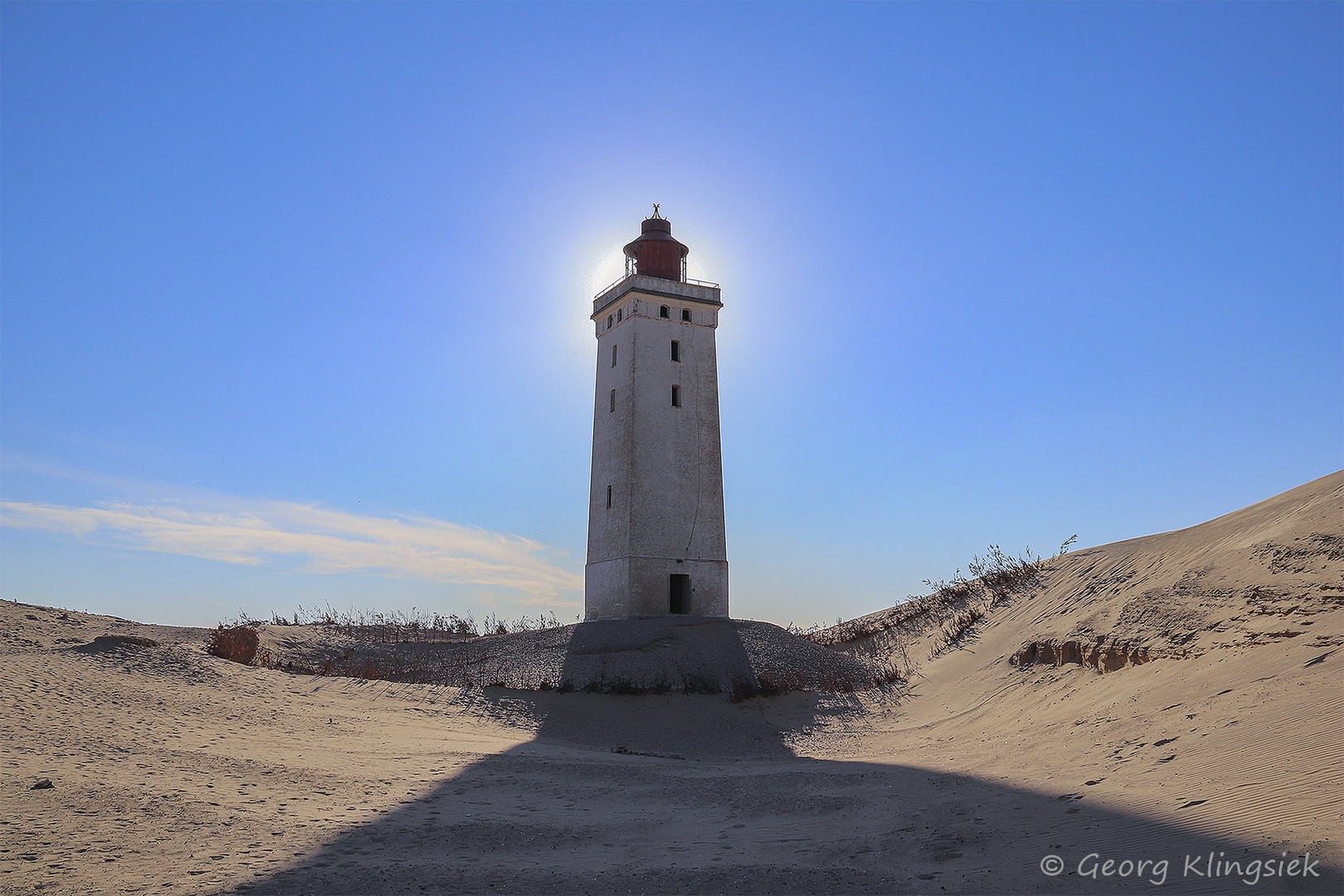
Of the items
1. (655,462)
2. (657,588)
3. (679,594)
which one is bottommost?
(679,594)

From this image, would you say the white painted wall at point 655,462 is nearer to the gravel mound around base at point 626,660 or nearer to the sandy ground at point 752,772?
the gravel mound around base at point 626,660

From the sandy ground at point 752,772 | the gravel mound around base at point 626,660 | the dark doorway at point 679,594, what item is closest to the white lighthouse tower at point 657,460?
the dark doorway at point 679,594

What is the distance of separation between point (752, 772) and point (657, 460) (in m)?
12.5

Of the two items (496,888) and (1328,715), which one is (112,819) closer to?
(496,888)

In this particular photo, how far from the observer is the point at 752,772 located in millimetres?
11422

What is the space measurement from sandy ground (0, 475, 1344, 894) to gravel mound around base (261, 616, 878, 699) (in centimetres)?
166

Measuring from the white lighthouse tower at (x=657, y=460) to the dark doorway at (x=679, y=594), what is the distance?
0.02 metres

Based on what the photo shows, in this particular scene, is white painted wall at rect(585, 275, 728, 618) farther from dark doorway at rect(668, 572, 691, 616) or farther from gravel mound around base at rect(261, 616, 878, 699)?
gravel mound around base at rect(261, 616, 878, 699)

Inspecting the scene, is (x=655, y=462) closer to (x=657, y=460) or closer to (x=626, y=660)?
(x=657, y=460)

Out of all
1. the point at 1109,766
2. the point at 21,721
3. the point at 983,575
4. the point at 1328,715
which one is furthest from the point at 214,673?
the point at 983,575

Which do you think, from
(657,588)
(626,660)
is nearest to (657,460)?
(657,588)

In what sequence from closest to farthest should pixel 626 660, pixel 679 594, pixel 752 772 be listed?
pixel 752 772 < pixel 626 660 < pixel 679 594

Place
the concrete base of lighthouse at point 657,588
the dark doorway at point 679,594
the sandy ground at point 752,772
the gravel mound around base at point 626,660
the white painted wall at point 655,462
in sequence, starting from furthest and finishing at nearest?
the dark doorway at point 679,594 → the white painted wall at point 655,462 → the concrete base of lighthouse at point 657,588 → the gravel mound around base at point 626,660 → the sandy ground at point 752,772

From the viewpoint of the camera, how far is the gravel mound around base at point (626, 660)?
17.6 metres
